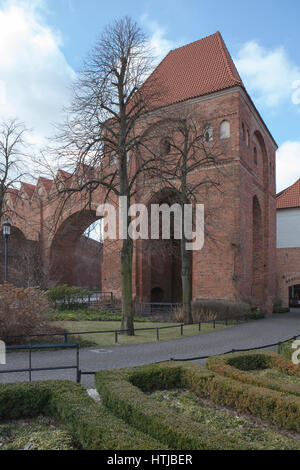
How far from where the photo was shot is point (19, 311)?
10.3 m

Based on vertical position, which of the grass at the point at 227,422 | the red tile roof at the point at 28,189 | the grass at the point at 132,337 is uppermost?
the red tile roof at the point at 28,189

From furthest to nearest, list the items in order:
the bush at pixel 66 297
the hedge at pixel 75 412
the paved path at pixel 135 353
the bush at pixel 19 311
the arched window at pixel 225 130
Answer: the bush at pixel 66 297, the arched window at pixel 225 130, the bush at pixel 19 311, the paved path at pixel 135 353, the hedge at pixel 75 412

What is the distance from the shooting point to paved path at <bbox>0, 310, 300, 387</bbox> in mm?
8230

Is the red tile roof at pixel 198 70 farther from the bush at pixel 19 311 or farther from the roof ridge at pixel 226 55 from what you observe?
the bush at pixel 19 311

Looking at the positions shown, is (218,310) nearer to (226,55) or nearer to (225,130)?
(225,130)

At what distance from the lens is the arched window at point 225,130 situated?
20359 mm

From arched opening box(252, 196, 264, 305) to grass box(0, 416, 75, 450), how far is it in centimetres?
2094

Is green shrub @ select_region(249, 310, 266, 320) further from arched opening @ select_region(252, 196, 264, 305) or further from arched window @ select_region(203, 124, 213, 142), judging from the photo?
arched window @ select_region(203, 124, 213, 142)

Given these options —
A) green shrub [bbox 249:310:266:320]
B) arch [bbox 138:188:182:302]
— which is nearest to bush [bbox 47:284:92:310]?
arch [bbox 138:188:182:302]

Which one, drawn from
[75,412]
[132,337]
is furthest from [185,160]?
[75,412]

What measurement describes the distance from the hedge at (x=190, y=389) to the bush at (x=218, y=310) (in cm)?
1117

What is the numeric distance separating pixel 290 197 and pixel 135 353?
23.7 metres

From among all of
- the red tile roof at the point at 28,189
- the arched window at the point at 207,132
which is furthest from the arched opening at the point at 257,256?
the red tile roof at the point at 28,189
